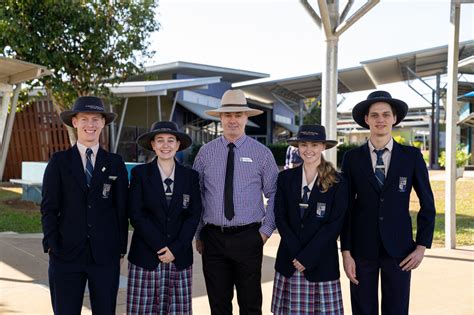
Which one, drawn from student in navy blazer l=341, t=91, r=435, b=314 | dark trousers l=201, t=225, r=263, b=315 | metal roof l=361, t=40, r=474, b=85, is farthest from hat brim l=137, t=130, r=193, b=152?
metal roof l=361, t=40, r=474, b=85

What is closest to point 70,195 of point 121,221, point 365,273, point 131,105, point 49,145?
point 121,221

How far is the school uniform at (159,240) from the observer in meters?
3.67

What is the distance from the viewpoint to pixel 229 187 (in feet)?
12.9

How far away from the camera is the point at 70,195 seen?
3453mm

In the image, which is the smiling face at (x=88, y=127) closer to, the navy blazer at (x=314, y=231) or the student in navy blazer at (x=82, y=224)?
the student in navy blazer at (x=82, y=224)

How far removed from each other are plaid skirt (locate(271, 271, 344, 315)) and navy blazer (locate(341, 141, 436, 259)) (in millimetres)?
344

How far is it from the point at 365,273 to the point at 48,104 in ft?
65.6

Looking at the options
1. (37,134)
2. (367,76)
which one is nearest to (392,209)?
(37,134)

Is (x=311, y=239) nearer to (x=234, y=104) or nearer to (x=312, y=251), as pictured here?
(x=312, y=251)

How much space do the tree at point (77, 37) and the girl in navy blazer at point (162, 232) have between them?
32.2 feet

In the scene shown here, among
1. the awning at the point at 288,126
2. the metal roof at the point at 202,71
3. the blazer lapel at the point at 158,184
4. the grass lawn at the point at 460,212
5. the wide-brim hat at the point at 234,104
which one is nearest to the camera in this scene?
the blazer lapel at the point at 158,184

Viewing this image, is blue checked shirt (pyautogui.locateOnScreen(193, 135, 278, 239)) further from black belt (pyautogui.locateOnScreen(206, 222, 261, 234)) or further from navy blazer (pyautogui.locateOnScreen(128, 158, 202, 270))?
navy blazer (pyautogui.locateOnScreen(128, 158, 202, 270))

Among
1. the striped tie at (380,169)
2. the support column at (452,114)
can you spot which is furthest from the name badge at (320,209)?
the support column at (452,114)

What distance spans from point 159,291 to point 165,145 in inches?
44.9
